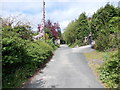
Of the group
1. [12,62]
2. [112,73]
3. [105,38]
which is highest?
[105,38]

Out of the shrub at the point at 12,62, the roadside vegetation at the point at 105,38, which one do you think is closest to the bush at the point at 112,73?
the roadside vegetation at the point at 105,38

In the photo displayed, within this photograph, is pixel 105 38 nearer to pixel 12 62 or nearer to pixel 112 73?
pixel 112 73

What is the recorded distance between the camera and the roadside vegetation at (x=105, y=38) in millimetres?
6598

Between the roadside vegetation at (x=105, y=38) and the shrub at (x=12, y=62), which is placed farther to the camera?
the roadside vegetation at (x=105, y=38)

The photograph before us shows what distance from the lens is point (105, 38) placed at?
14.6 m

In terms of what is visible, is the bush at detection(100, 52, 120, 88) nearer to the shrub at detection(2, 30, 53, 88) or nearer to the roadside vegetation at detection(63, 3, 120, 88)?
the roadside vegetation at detection(63, 3, 120, 88)

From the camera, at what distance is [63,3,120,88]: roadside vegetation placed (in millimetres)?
6598

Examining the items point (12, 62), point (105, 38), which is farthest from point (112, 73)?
point (105, 38)

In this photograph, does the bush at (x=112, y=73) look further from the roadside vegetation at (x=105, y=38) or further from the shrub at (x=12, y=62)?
the shrub at (x=12, y=62)

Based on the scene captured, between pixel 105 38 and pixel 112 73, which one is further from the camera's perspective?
pixel 105 38

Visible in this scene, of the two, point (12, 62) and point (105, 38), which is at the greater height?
point (105, 38)

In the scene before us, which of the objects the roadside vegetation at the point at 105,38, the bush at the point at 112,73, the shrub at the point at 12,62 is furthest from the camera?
the roadside vegetation at the point at 105,38

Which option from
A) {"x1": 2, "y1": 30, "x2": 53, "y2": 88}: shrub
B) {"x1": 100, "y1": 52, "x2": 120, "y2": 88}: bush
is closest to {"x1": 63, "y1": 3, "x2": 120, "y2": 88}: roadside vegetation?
{"x1": 100, "y1": 52, "x2": 120, "y2": 88}: bush

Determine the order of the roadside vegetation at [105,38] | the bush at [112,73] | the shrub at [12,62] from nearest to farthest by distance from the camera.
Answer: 1. the shrub at [12,62]
2. the bush at [112,73]
3. the roadside vegetation at [105,38]
